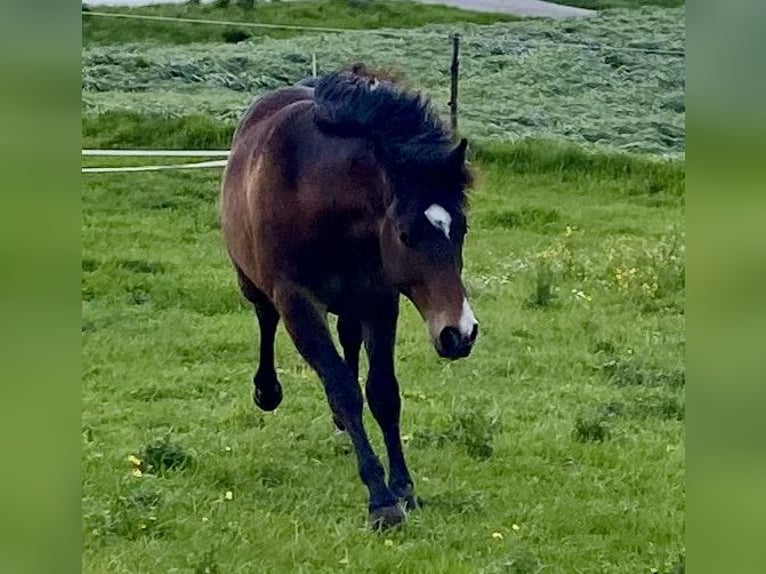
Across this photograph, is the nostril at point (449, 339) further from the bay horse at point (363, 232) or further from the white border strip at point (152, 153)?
the white border strip at point (152, 153)

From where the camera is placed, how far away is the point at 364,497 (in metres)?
3.66

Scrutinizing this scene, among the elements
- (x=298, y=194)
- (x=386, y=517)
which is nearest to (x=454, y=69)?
(x=298, y=194)

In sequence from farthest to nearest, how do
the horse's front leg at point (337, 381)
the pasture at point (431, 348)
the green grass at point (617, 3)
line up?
the green grass at point (617, 3), the horse's front leg at point (337, 381), the pasture at point (431, 348)

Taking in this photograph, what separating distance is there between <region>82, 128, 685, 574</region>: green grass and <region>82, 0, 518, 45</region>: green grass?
1.60 feet

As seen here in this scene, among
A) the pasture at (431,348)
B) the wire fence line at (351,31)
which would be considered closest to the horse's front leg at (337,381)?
the pasture at (431,348)

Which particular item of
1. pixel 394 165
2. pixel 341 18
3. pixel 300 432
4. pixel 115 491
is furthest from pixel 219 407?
pixel 341 18

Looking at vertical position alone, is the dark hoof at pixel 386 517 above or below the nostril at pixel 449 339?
below

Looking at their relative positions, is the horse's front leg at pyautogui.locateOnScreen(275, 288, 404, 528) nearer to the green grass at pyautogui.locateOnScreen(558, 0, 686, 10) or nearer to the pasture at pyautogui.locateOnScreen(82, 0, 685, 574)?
the pasture at pyautogui.locateOnScreen(82, 0, 685, 574)

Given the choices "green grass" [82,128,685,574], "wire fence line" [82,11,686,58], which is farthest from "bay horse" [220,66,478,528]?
"wire fence line" [82,11,686,58]

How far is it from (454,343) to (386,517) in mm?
667

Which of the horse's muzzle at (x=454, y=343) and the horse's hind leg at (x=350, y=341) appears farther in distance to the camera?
the horse's hind leg at (x=350, y=341)

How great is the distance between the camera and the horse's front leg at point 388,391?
3.69m
